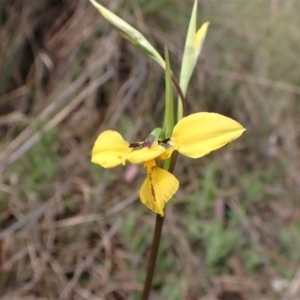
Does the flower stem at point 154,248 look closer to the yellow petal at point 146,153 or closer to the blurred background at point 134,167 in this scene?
the yellow petal at point 146,153

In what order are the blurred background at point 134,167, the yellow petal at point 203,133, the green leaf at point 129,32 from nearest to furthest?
the yellow petal at point 203,133, the green leaf at point 129,32, the blurred background at point 134,167

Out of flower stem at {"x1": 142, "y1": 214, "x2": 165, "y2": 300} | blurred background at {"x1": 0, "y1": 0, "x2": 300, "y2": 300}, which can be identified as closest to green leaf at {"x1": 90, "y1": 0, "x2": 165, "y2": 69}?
flower stem at {"x1": 142, "y1": 214, "x2": 165, "y2": 300}

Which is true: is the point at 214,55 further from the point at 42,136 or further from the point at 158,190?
the point at 158,190

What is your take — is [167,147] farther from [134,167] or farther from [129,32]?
[134,167]

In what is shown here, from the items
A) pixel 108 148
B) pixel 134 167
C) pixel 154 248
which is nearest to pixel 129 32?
pixel 108 148

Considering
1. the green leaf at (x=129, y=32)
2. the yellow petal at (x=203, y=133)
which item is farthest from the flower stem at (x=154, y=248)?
the green leaf at (x=129, y=32)

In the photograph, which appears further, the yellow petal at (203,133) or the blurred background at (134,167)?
the blurred background at (134,167)
